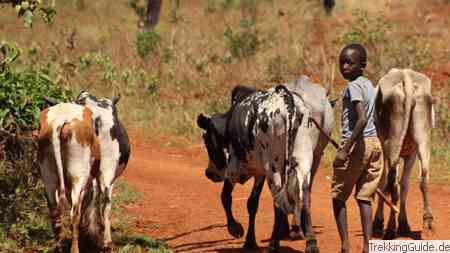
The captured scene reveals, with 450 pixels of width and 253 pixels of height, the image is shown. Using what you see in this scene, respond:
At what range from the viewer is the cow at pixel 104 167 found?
7.48 metres

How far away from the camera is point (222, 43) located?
1966cm

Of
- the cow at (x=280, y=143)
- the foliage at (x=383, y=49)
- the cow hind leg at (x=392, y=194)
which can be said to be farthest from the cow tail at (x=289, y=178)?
the foliage at (x=383, y=49)

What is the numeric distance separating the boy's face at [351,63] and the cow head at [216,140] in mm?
1872

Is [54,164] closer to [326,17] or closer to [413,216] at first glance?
[413,216]

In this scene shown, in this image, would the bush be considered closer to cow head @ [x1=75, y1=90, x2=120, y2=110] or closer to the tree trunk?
cow head @ [x1=75, y1=90, x2=120, y2=110]

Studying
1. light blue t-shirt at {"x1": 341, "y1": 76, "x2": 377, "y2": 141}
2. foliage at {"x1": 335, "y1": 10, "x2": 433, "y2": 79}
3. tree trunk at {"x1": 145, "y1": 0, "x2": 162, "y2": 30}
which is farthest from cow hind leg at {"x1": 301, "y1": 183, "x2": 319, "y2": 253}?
tree trunk at {"x1": 145, "y1": 0, "x2": 162, "y2": 30}

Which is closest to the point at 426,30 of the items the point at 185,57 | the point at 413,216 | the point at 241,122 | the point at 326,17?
the point at 326,17

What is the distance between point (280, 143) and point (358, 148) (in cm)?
75

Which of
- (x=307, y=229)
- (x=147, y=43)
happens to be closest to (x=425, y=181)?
(x=307, y=229)

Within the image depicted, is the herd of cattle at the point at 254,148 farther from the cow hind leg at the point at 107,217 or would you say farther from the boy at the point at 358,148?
the boy at the point at 358,148

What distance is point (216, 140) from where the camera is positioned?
28.2 ft

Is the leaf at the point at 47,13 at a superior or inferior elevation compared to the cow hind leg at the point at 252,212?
superior

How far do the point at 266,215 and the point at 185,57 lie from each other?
907 cm

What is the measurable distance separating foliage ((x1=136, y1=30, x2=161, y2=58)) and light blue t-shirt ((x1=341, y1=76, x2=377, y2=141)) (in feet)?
38.0
